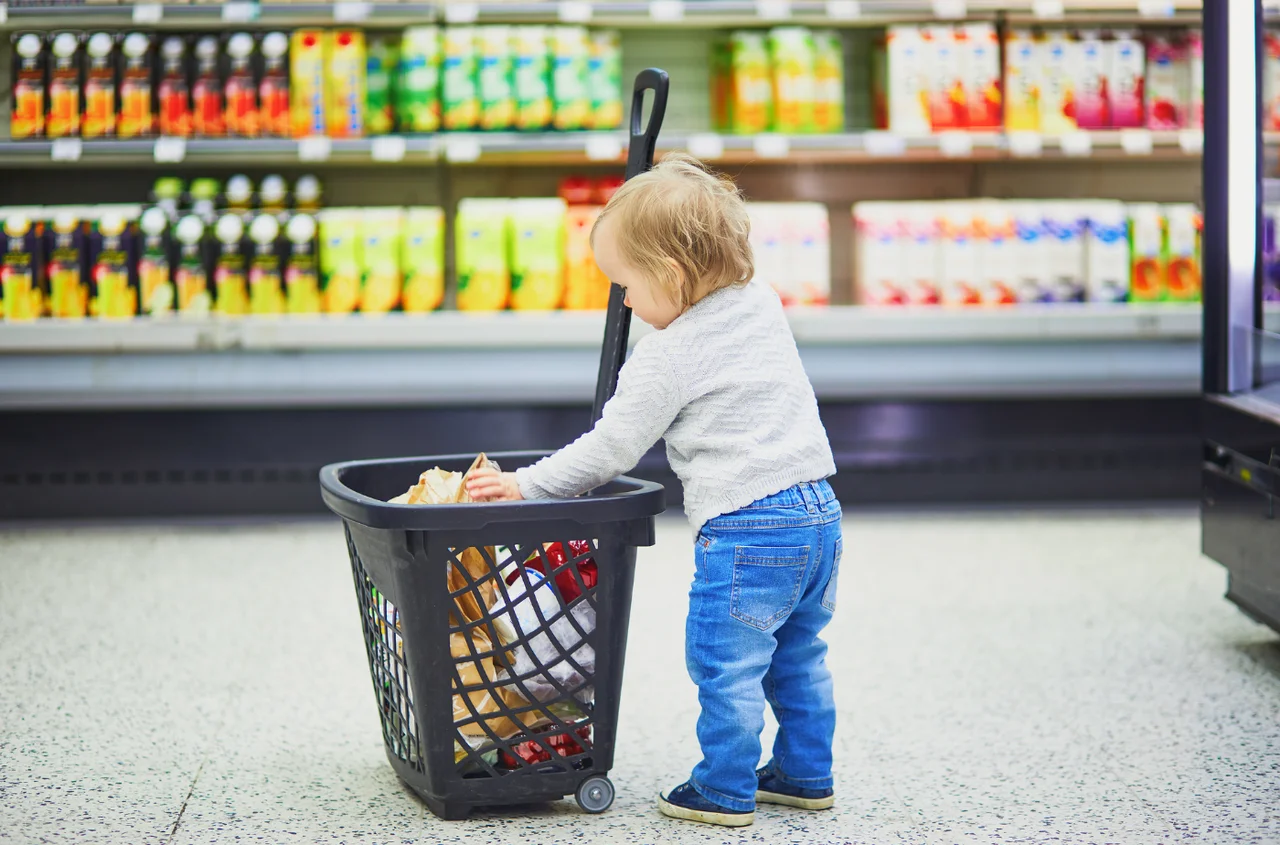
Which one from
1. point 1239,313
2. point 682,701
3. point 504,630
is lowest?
point 682,701

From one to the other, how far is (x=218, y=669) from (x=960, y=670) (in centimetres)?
139

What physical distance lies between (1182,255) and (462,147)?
2.10m

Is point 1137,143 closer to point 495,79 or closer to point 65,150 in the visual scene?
point 495,79

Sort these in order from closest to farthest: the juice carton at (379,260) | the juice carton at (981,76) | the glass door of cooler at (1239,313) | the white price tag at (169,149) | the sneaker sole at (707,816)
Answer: the sneaker sole at (707,816), the glass door of cooler at (1239,313), the white price tag at (169,149), the juice carton at (379,260), the juice carton at (981,76)

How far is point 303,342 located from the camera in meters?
3.70

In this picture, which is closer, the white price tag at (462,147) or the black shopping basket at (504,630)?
the black shopping basket at (504,630)

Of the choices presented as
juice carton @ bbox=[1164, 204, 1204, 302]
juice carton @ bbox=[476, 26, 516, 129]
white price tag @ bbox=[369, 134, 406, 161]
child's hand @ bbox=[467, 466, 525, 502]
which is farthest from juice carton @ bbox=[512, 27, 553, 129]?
child's hand @ bbox=[467, 466, 525, 502]

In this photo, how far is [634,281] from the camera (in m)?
1.71

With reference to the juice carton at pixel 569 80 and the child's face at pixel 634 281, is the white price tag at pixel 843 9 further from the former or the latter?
the child's face at pixel 634 281

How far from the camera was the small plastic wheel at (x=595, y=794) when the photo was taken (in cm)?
180

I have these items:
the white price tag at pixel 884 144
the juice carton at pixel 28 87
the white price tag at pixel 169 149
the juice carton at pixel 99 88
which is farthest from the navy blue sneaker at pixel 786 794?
the juice carton at pixel 28 87

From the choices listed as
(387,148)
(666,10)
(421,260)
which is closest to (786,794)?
(421,260)

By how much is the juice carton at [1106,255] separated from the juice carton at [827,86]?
0.79m

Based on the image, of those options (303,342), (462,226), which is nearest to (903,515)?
(462,226)
